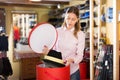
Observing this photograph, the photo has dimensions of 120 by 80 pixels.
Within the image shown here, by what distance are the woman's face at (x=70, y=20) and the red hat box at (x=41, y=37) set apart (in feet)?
0.67

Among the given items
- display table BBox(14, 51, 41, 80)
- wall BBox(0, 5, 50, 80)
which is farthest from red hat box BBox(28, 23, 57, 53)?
wall BBox(0, 5, 50, 80)

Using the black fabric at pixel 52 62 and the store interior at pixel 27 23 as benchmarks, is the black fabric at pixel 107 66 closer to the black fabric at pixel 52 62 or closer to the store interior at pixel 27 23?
the store interior at pixel 27 23

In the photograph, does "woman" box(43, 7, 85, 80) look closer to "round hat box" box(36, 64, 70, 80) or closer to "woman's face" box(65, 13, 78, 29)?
"woman's face" box(65, 13, 78, 29)

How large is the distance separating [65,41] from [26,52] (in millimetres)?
4629

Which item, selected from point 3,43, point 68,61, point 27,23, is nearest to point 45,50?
point 68,61

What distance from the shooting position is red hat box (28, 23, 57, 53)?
155cm

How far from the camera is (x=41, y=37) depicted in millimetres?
1625

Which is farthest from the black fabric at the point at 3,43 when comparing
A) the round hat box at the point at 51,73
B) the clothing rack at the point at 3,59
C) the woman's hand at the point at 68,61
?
the round hat box at the point at 51,73

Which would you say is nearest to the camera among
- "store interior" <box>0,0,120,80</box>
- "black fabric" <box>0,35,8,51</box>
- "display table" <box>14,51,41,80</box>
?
"store interior" <box>0,0,120,80</box>

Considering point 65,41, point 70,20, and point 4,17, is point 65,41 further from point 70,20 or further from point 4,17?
point 4,17

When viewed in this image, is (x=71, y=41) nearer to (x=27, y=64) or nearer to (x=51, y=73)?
(x=51, y=73)

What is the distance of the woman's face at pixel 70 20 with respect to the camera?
1810 millimetres

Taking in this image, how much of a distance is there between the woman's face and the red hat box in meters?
0.20

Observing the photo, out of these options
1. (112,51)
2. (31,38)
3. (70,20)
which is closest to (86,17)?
(112,51)
